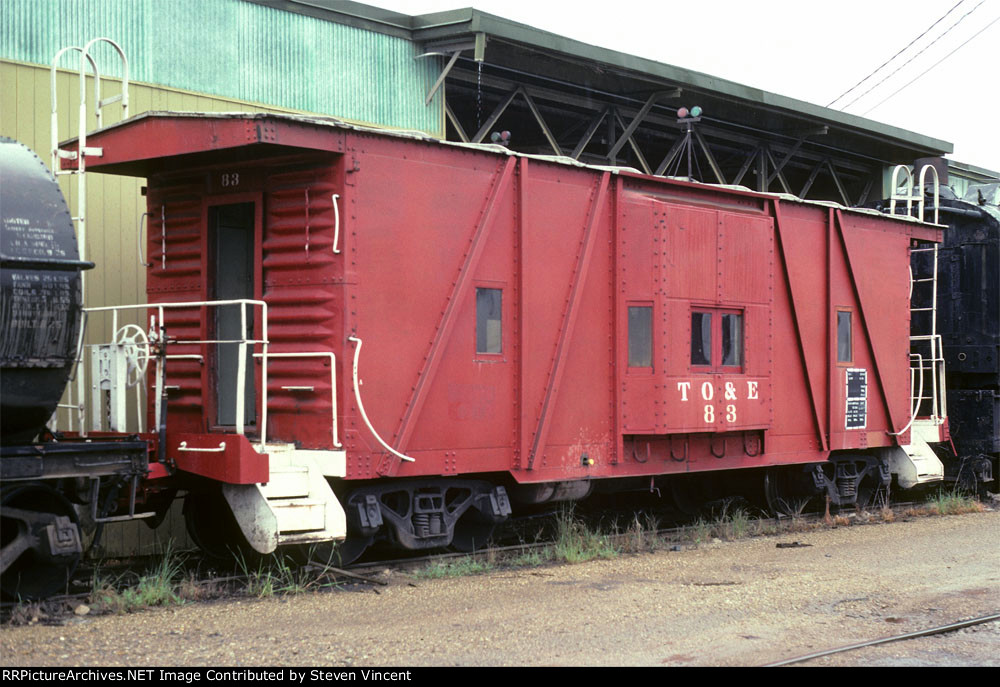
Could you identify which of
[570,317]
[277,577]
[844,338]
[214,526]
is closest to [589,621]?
[277,577]

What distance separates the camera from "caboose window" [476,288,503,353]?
10.4 metres

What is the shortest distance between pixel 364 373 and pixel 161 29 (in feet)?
16.7

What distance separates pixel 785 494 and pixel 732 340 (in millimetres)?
2755

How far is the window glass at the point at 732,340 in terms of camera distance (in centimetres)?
1220

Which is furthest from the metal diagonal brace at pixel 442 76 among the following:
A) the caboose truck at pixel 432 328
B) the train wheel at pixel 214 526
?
the train wheel at pixel 214 526

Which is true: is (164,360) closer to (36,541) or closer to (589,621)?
(36,541)

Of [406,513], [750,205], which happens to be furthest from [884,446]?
[406,513]

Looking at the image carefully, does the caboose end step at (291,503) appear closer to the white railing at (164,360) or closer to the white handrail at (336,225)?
the white railing at (164,360)

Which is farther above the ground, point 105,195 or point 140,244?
point 105,195

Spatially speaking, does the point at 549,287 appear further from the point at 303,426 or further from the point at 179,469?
the point at 179,469

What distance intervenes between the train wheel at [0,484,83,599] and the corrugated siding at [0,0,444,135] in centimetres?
508

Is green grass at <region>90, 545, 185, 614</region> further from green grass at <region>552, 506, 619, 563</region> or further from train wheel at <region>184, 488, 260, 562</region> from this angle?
green grass at <region>552, 506, 619, 563</region>

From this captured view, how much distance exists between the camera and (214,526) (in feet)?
33.5

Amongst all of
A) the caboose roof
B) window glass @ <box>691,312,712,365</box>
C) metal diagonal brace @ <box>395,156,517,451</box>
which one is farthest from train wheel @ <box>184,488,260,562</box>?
window glass @ <box>691,312,712,365</box>
